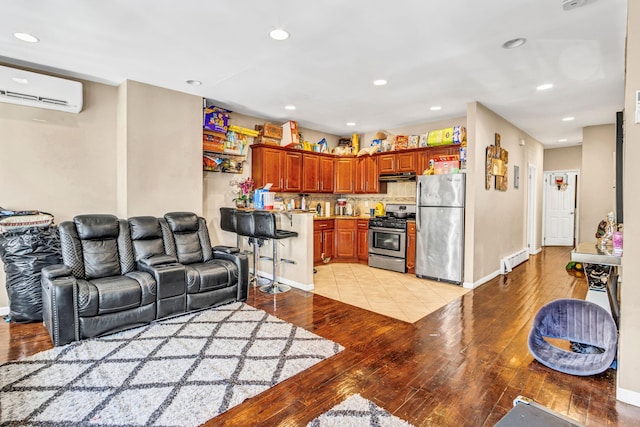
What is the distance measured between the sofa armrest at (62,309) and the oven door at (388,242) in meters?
4.36

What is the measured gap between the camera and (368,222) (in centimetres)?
617

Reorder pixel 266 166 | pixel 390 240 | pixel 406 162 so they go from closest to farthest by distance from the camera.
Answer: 1. pixel 266 166
2. pixel 390 240
3. pixel 406 162

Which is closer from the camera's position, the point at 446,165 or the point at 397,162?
the point at 446,165

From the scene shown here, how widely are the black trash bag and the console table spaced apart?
183 inches

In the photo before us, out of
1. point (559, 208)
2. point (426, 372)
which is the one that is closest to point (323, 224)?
point (426, 372)

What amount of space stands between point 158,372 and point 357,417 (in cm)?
141

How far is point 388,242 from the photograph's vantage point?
18.8 feet

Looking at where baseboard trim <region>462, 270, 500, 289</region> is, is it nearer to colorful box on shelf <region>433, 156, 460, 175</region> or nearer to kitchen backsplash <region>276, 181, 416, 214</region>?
colorful box on shelf <region>433, 156, 460, 175</region>

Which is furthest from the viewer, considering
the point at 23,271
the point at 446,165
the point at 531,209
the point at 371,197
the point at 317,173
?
the point at 531,209

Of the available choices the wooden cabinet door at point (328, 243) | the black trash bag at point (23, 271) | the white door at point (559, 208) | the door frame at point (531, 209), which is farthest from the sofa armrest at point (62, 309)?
the white door at point (559, 208)

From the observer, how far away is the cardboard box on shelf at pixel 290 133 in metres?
5.59

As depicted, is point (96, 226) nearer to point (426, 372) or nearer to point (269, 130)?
point (269, 130)

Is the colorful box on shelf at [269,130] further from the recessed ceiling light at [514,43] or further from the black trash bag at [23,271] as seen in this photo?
the recessed ceiling light at [514,43]

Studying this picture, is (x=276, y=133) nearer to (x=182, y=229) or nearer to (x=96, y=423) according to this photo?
(x=182, y=229)
